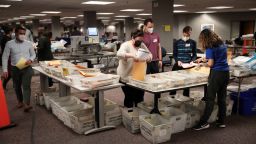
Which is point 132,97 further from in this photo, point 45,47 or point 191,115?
point 45,47

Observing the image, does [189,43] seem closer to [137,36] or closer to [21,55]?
[137,36]

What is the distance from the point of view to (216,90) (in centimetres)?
351

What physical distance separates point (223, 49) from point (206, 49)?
217 mm

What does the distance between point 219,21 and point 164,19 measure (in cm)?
994

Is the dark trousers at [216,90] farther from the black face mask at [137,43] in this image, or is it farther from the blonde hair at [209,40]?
the black face mask at [137,43]

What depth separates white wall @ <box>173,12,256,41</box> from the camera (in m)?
16.7

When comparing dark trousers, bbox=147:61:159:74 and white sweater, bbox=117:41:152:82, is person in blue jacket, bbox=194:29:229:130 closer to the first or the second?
white sweater, bbox=117:41:152:82

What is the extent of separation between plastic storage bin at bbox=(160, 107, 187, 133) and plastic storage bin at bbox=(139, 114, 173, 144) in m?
0.13

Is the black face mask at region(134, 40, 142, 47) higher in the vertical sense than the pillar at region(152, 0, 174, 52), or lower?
lower

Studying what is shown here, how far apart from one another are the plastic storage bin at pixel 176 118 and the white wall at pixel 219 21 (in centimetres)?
1482

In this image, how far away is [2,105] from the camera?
3.76 m

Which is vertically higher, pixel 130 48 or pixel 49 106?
pixel 130 48

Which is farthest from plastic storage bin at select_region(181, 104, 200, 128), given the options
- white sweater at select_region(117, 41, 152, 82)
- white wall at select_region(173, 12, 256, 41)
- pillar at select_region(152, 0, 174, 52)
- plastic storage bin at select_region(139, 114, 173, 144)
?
white wall at select_region(173, 12, 256, 41)

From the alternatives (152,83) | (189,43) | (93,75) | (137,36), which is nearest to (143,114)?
(152,83)
